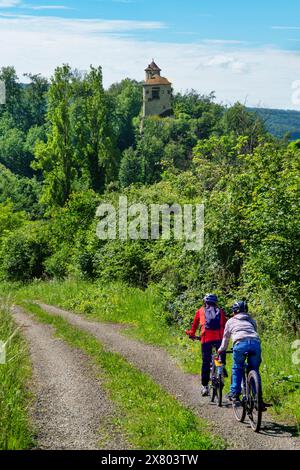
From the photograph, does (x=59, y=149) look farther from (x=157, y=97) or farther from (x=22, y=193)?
(x=157, y=97)

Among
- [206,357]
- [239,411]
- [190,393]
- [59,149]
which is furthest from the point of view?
[59,149]

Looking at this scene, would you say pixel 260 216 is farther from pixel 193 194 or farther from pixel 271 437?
pixel 193 194

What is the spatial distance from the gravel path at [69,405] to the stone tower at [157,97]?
128 meters

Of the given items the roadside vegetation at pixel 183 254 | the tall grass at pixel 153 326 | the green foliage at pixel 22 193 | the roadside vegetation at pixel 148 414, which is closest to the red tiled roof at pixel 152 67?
the green foliage at pixel 22 193

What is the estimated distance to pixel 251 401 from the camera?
8.51 metres

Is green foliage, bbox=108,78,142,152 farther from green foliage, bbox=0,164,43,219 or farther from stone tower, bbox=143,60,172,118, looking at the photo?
green foliage, bbox=0,164,43,219

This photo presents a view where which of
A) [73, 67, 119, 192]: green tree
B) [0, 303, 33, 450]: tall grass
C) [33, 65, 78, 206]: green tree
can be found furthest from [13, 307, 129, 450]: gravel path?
[73, 67, 119, 192]: green tree

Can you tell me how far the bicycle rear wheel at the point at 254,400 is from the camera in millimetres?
8195

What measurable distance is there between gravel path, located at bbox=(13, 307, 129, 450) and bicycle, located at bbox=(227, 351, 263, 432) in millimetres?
2097

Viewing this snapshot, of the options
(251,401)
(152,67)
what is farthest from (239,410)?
(152,67)

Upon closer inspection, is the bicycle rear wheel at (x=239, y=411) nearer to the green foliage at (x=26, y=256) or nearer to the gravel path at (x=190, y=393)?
the gravel path at (x=190, y=393)

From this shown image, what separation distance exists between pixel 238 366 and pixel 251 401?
0.60 meters

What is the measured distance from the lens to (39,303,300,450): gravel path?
800 cm

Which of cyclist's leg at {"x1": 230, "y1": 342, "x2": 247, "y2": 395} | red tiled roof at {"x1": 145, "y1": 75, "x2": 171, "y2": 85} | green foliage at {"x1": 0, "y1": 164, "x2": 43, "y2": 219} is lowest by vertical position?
cyclist's leg at {"x1": 230, "y1": 342, "x2": 247, "y2": 395}
